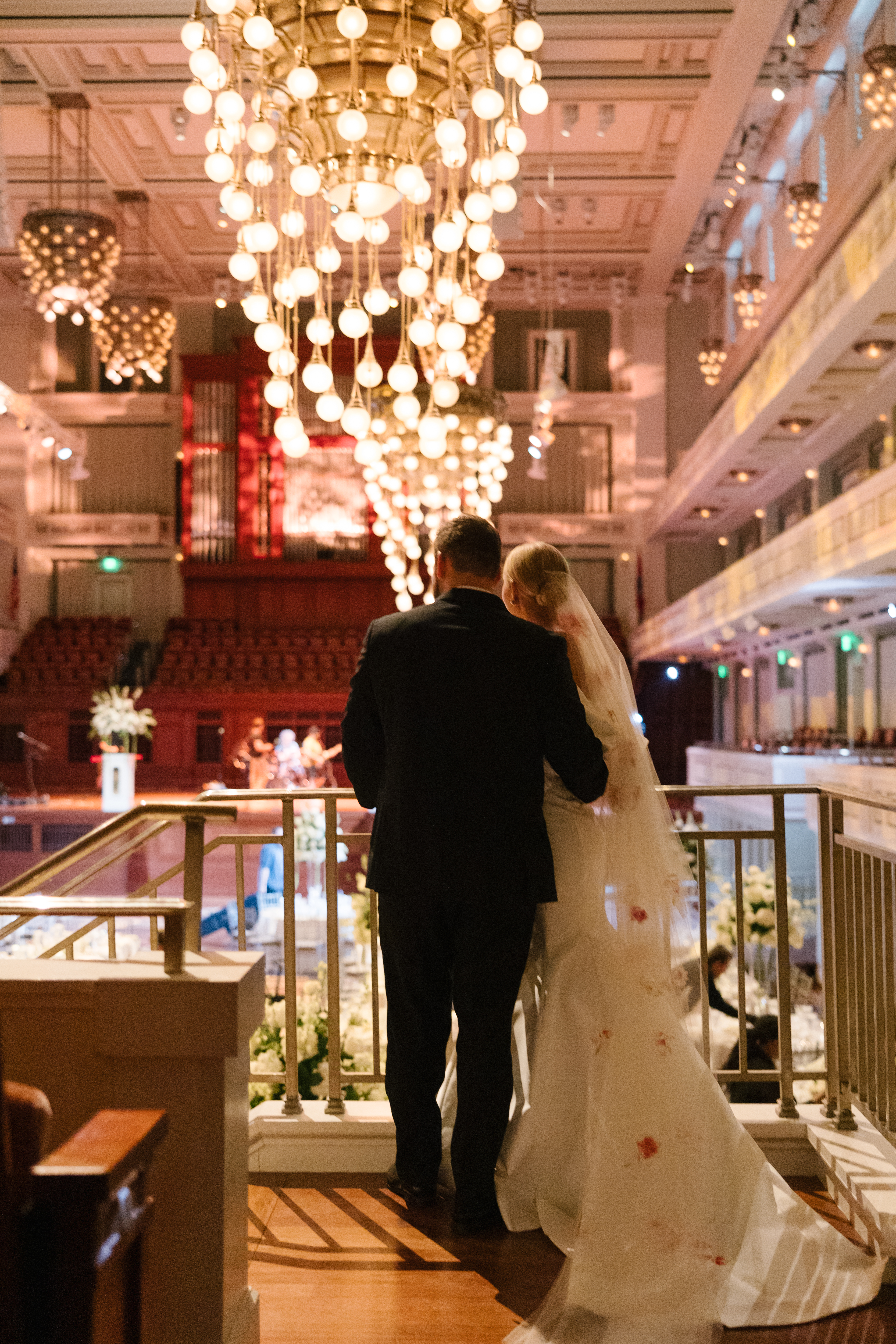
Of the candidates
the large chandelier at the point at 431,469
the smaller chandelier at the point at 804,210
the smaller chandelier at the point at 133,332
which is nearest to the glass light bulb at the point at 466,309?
the large chandelier at the point at 431,469

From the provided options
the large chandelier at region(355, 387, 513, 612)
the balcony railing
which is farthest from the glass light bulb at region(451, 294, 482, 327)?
the large chandelier at region(355, 387, 513, 612)

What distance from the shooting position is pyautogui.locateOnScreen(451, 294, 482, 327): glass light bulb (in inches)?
155

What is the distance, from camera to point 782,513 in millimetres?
15492

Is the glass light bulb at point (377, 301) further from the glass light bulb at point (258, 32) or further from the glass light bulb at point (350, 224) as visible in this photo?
the glass light bulb at point (258, 32)

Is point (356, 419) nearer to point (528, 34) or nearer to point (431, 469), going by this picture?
point (528, 34)

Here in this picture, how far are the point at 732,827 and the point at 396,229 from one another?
9578 mm

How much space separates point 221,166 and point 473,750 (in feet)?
8.14

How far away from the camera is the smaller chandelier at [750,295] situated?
12.5 m

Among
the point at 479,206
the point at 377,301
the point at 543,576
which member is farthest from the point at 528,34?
the point at 543,576

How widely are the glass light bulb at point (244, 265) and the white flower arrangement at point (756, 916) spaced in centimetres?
351

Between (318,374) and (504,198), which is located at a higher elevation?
(504,198)

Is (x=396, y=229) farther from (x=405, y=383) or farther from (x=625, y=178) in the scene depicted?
(x=405, y=383)

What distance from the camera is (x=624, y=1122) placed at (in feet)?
6.74

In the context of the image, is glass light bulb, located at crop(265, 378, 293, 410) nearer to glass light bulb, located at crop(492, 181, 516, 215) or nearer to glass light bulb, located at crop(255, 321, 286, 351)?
glass light bulb, located at crop(255, 321, 286, 351)
